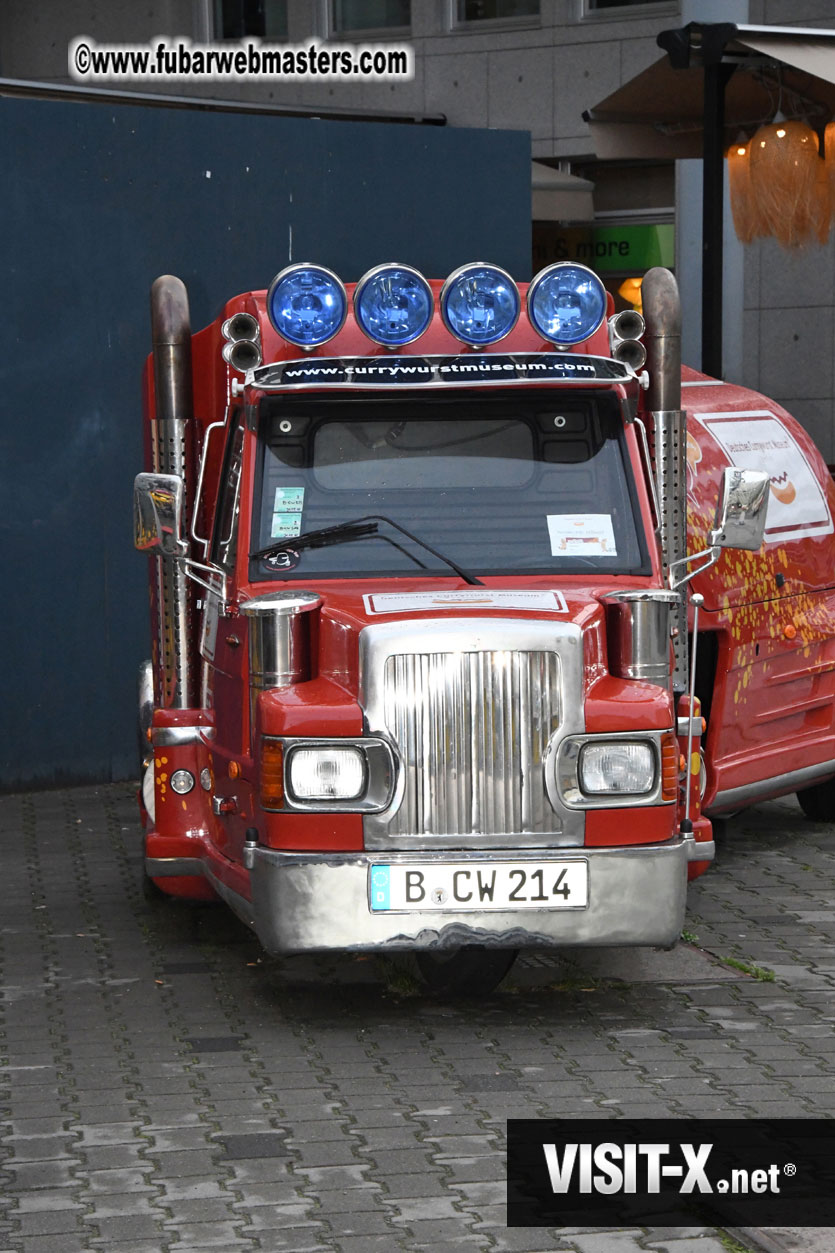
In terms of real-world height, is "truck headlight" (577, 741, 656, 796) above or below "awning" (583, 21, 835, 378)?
below

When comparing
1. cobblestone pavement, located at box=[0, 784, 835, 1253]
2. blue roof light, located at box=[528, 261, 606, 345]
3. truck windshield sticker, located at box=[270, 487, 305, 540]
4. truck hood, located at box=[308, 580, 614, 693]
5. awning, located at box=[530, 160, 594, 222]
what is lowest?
cobblestone pavement, located at box=[0, 784, 835, 1253]

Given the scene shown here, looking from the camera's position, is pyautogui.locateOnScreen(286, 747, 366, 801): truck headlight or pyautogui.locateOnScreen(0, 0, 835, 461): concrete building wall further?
pyautogui.locateOnScreen(0, 0, 835, 461): concrete building wall

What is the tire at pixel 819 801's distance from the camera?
1129 cm

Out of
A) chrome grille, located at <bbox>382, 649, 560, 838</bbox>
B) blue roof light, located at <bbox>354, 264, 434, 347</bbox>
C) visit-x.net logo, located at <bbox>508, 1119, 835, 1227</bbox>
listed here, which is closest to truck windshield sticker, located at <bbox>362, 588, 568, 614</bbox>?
chrome grille, located at <bbox>382, 649, 560, 838</bbox>

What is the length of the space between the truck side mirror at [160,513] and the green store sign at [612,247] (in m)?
14.1

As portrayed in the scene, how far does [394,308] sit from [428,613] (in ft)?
4.59

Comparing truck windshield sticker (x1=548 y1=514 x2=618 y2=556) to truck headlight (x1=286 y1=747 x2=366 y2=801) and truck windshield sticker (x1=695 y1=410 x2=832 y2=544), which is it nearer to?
truck headlight (x1=286 y1=747 x2=366 y2=801)

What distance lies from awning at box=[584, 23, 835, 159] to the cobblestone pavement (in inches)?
217

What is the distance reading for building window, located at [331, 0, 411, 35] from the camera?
22156 millimetres

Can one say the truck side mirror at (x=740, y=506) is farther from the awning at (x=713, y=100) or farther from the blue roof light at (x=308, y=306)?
the awning at (x=713, y=100)

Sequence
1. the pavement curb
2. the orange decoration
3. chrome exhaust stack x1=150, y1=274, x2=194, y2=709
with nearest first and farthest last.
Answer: the pavement curb → chrome exhaust stack x1=150, y1=274, x2=194, y2=709 → the orange decoration

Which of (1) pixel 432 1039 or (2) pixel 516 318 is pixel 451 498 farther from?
(1) pixel 432 1039

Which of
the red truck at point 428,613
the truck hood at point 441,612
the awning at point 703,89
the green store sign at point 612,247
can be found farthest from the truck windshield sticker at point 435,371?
the green store sign at point 612,247

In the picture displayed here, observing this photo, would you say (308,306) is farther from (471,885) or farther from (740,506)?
(471,885)
